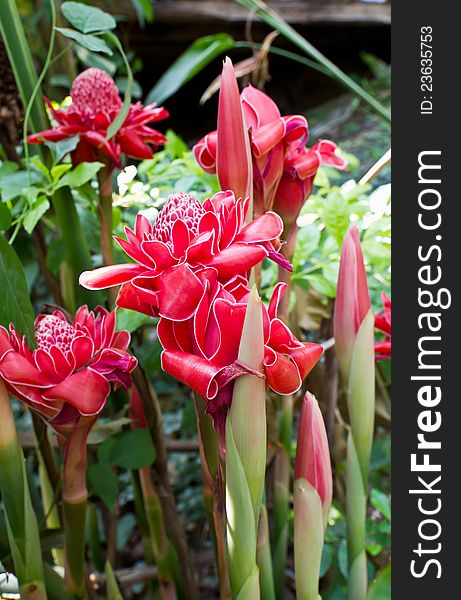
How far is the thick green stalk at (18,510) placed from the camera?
1.13 ft

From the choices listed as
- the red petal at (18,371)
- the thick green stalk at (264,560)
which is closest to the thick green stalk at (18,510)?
the red petal at (18,371)

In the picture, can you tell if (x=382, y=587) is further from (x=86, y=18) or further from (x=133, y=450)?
(x=86, y=18)

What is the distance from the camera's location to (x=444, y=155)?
37 centimetres

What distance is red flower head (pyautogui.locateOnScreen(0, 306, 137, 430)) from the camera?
338mm

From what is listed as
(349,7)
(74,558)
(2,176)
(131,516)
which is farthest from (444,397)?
(349,7)

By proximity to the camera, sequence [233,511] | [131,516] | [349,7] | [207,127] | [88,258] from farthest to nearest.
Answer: [207,127] → [349,7] → [131,516] → [88,258] → [233,511]

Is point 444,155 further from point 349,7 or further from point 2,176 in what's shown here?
point 349,7

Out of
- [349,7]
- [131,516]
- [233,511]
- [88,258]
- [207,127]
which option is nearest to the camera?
[233,511]

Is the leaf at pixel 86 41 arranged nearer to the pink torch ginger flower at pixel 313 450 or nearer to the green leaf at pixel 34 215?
the green leaf at pixel 34 215

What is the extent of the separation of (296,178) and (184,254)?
0.14 metres

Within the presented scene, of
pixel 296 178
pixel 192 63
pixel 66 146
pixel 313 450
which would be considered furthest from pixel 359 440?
pixel 192 63

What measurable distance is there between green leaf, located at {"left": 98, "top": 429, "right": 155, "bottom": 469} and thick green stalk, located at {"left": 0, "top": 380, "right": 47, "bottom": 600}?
0.10 m

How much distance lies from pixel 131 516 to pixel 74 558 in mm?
490

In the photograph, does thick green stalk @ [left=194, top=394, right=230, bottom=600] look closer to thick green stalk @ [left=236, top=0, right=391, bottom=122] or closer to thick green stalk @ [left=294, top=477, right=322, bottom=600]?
thick green stalk @ [left=294, top=477, right=322, bottom=600]
